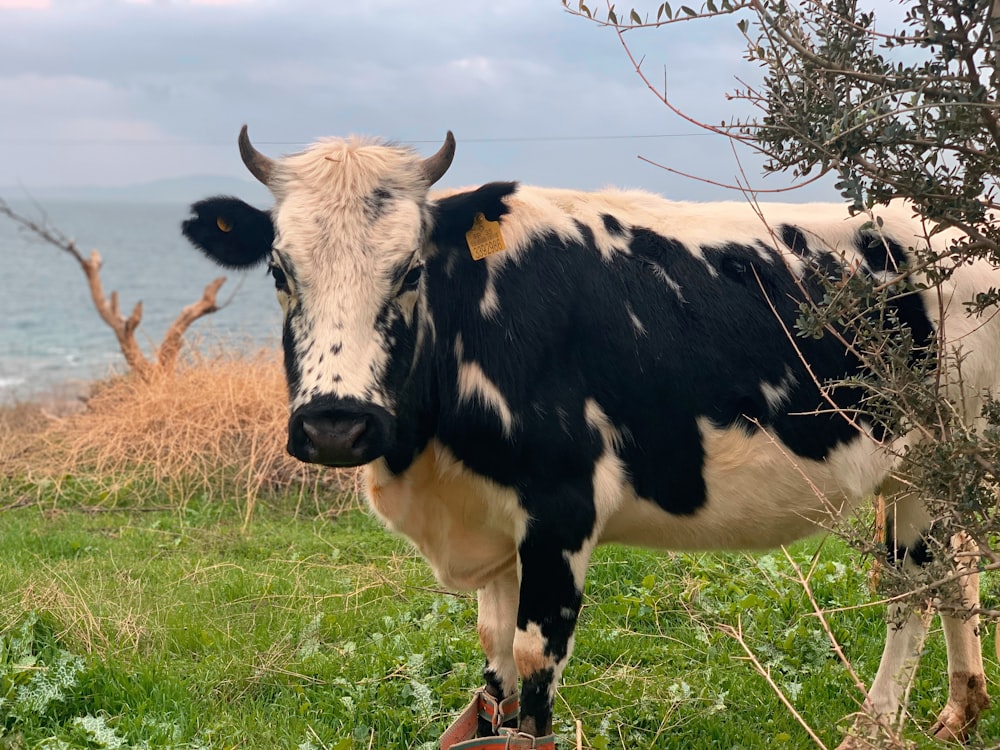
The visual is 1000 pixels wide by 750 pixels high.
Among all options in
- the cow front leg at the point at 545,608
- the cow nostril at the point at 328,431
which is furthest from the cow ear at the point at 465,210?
the cow front leg at the point at 545,608

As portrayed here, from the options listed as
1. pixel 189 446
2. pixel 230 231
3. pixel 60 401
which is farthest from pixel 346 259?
pixel 60 401

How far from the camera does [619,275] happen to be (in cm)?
451

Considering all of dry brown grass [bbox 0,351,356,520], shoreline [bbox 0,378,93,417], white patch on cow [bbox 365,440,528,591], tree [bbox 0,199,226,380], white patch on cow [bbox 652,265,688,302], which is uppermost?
white patch on cow [bbox 652,265,688,302]

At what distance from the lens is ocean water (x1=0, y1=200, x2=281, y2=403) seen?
47.2ft

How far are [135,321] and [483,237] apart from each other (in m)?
9.31

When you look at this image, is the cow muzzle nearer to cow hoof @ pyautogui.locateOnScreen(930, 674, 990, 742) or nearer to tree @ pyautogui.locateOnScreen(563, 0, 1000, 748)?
tree @ pyautogui.locateOnScreen(563, 0, 1000, 748)

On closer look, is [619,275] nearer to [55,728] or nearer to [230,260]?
[230,260]

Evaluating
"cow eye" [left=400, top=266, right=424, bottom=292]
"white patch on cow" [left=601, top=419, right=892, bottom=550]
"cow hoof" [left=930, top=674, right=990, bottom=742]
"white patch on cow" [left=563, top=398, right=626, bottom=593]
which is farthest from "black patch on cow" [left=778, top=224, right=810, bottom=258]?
"cow hoof" [left=930, top=674, right=990, bottom=742]

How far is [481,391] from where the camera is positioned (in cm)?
425

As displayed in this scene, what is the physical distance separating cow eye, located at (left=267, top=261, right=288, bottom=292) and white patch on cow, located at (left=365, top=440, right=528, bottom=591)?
832 mm

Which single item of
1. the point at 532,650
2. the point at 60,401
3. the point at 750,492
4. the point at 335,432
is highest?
the point at 335,432

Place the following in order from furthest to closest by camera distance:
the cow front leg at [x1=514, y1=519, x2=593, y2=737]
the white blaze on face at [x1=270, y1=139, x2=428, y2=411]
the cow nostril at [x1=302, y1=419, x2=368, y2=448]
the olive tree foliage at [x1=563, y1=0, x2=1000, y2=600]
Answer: the cow front leg at [x1=514, y1=519, x2=593, y2=737] → the white blaze on face at [x1=270, y1=139, x2=428, y2=411] → the cow nostril at [x1=302, y1=419, x2=368, y2=448] → the olive tree foliage at [x1=563, y1=0, x2=1000, y2=600]

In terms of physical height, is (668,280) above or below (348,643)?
above

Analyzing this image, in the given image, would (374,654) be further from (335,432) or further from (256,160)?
(256,160)
